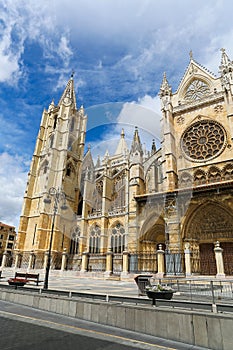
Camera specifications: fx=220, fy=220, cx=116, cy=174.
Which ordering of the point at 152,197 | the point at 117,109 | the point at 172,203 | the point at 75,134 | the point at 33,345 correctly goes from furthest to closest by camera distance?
1. the point at 75,134
2. the point at 152,197
3. the point at 172,203
4. the point at 117,109
5. the point at 33,345

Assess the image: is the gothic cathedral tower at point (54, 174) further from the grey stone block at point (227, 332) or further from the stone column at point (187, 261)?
the grey stone block at point (227, 332)

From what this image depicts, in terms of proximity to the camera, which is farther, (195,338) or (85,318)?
(85,318)

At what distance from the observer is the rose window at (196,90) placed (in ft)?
75.8

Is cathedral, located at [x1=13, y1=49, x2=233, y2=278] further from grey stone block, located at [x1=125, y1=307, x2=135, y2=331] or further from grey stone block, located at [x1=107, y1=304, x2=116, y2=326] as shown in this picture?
grey stone block, located at [x1=125, y1=307, x2=135, y2=331]

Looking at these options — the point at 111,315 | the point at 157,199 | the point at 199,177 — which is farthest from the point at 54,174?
the point at 111,315

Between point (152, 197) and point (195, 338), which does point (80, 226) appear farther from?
point (195, 338)

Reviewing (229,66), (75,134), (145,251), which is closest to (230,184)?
(145,251)

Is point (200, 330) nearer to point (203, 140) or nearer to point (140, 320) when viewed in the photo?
point (140, 320)

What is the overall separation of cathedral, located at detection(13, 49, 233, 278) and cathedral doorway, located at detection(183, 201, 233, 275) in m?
0.07

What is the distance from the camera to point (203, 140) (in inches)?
803

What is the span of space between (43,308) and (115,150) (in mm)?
41428

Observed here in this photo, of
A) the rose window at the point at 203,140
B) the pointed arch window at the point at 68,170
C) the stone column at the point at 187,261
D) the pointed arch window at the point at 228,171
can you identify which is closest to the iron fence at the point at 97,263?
the stone column at the point at 187,261

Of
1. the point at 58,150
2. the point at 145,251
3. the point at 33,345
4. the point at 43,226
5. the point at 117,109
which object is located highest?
the point at 58,150

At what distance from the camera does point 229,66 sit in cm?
2062
